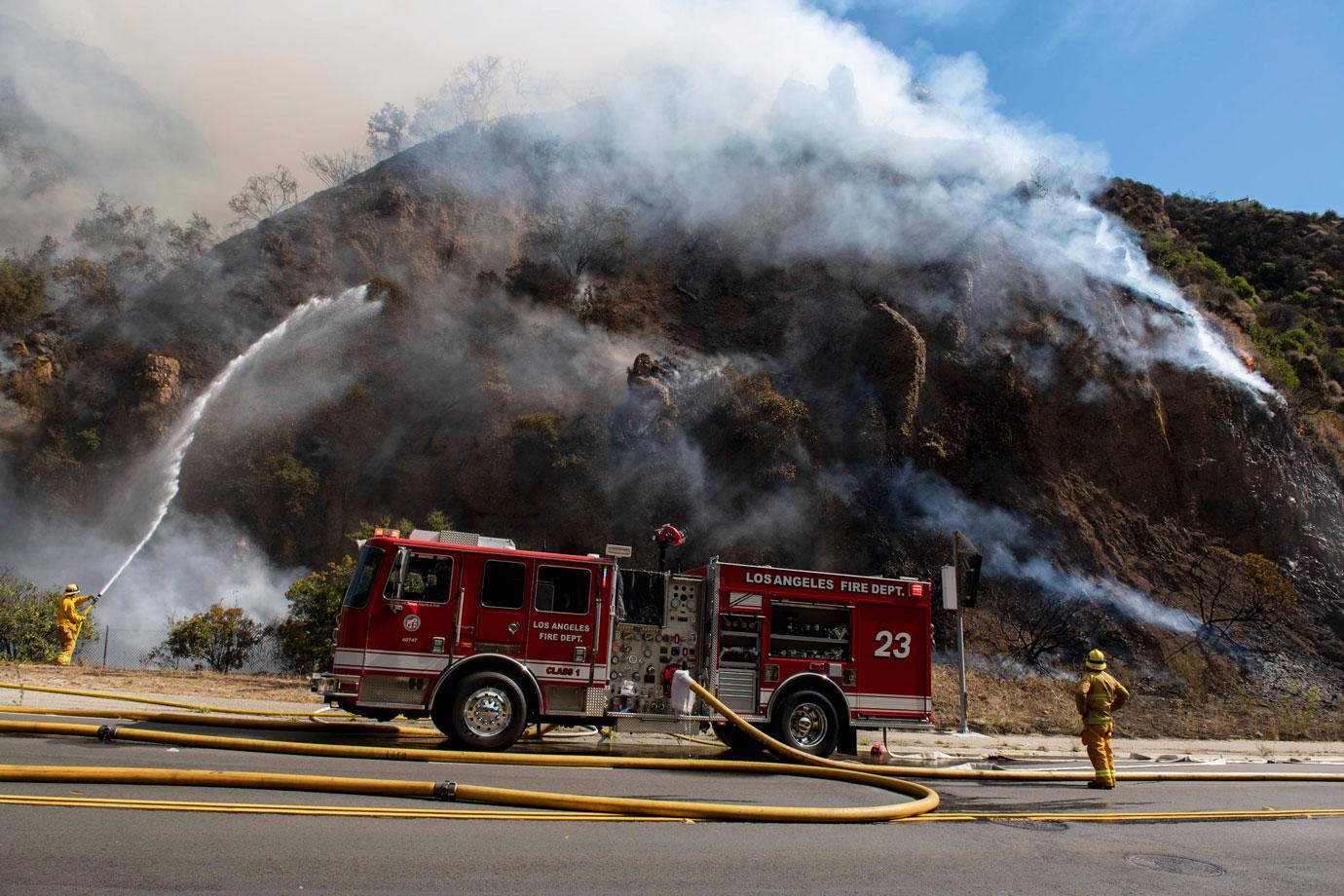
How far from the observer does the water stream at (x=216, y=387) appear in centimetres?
3100

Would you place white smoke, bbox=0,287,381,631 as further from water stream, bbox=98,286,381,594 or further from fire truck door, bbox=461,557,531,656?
fire truck door, bbox=461,557,531,656

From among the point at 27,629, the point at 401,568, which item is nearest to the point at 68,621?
the point at 27,629

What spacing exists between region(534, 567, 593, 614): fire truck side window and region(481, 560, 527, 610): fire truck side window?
0.20 m

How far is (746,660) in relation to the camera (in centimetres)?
1187

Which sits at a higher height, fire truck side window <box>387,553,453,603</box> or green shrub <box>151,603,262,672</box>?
fire truck side window <box>387,553,453,603</box>

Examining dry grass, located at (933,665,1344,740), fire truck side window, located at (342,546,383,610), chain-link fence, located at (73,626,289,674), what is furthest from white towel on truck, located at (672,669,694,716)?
chain-link fence, located at (73,626,289,674)

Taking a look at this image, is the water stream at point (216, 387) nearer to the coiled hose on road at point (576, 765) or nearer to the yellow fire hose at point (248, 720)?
the yellow fire hose at point (248, 720)

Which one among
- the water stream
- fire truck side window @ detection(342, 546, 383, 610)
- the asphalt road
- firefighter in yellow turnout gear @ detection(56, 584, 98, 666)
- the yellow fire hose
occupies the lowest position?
the asphalt road

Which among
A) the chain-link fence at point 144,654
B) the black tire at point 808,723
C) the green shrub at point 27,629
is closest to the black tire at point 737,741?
the black tire at point 808,723

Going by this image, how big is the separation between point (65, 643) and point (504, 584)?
12.5 m

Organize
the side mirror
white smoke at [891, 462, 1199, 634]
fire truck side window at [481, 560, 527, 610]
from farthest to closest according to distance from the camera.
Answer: white smoke at [891, 462, 1199, 634] → fire truck side window at [481, 560, 527, 610] → the side mirror

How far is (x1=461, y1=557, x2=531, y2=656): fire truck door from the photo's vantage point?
10570 millimetres

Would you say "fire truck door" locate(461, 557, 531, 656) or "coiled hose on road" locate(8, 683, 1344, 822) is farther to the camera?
A: "fire truck door" locate(461, 557, 531, 656)

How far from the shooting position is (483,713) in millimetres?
10219
